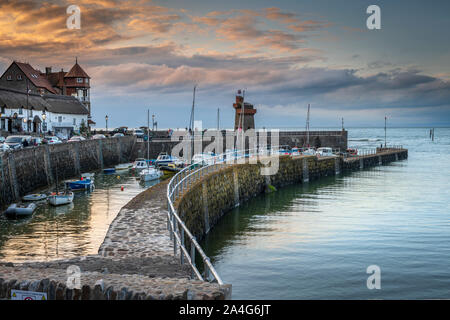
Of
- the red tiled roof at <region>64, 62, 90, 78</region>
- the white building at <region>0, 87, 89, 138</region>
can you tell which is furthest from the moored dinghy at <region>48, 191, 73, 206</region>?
the red tiled roof at <region>64, 62, 90, 78</region>

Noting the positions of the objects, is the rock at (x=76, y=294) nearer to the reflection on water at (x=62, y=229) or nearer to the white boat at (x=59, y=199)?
the reflection on water at (x=62, y=229)

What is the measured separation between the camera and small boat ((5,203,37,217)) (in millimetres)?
24844

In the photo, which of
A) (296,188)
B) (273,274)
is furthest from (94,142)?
(273,274)

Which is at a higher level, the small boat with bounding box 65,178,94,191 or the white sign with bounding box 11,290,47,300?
the white sign with bounding box 11,290,47,300

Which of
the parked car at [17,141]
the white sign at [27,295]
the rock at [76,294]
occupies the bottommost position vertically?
the white sign at [27,295]

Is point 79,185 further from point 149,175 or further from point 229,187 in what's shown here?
point 229,187

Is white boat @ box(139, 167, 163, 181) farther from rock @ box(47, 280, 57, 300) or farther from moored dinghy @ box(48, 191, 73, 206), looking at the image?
rock @ box(47, 280, 57, 300)

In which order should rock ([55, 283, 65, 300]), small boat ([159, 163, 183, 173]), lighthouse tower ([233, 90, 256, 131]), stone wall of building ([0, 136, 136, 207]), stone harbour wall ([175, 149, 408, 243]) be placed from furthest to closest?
lighthouse tower ([233, 90, 256, 131]) → small boat ([159, 163, 183, 173]) → stone wall of building ([0, 136, 136, 207]) → stone harbour wall ([175, 149, 408, 243]) → rock ([55, 283, 65, 300])

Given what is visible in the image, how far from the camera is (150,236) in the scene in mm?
13461

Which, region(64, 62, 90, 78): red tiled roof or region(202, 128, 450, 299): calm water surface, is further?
region(64, 62, 90, 78): red tiled roof

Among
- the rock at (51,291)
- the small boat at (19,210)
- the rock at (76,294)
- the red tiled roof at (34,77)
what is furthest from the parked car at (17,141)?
the red tiled roof at (34,77)

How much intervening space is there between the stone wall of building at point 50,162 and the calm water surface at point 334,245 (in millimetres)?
15232

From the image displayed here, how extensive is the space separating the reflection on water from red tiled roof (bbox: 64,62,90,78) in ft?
204

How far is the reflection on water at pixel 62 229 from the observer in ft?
58.4
